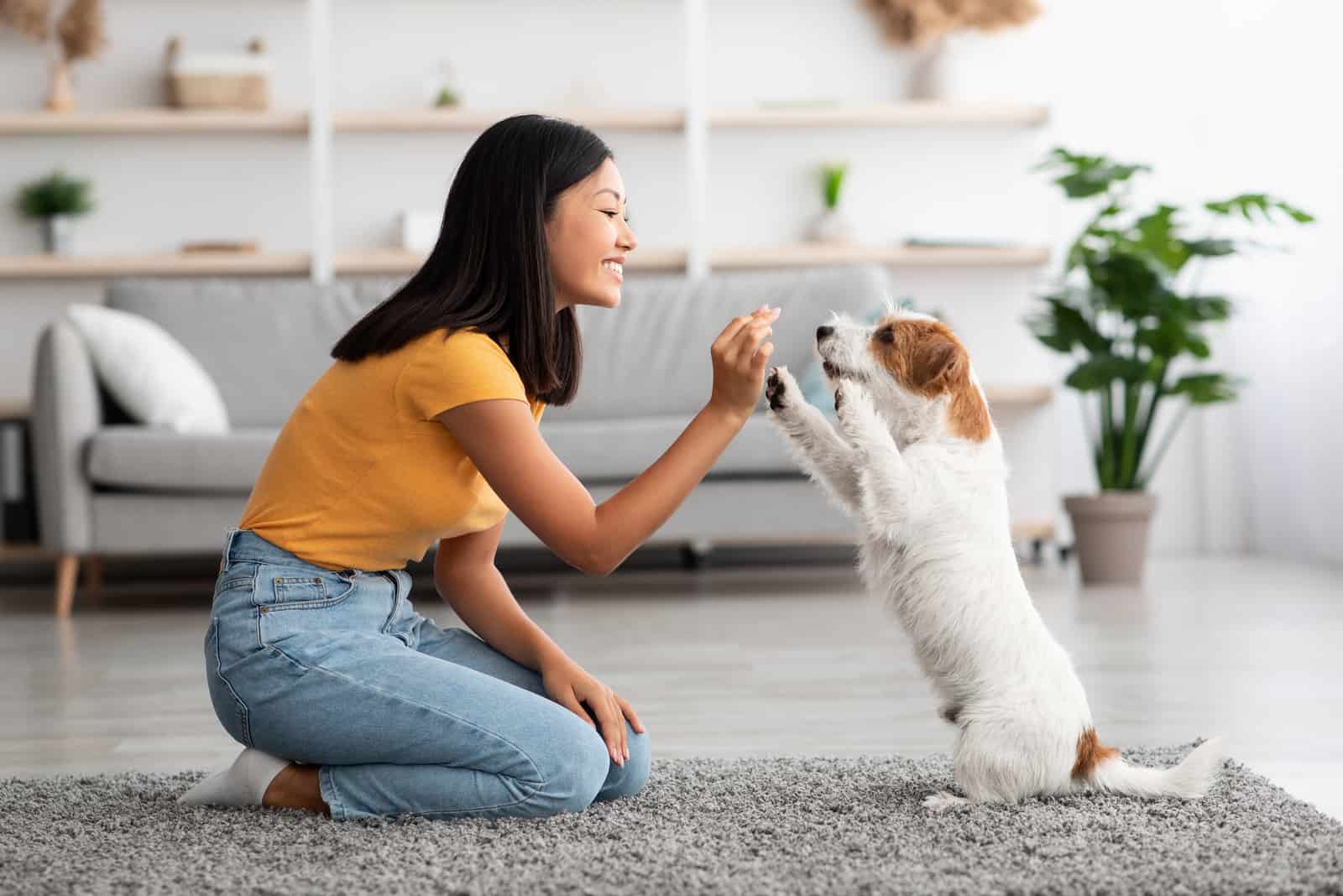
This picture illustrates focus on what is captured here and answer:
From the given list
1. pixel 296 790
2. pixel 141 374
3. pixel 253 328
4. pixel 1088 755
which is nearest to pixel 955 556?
pixel 1088 755

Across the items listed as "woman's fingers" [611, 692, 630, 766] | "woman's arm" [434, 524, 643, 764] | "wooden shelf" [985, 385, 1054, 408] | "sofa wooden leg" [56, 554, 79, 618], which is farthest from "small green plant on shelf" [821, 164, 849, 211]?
"woman's fingers" [611, 692, 630, 766]

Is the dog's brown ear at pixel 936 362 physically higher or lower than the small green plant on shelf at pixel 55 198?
lower

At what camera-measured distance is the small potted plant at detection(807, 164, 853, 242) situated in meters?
5.12

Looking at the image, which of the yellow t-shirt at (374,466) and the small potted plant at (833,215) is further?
the small potted plant at (833,215)

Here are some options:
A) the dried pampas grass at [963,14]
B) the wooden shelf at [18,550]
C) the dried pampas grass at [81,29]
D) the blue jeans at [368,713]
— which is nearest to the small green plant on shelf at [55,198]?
the dried pampas grass at [81,29]

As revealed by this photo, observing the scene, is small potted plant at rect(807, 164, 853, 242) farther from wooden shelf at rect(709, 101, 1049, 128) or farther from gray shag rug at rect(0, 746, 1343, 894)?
gray shag rug at rect(0, 746, 1343, 894)

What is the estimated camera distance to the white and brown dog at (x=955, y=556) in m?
1.62

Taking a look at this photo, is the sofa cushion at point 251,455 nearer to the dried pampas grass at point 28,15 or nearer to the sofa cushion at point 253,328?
the sofa cushion at point 253,328

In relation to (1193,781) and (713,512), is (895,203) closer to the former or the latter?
(713,512)

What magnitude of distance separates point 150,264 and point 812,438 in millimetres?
3809

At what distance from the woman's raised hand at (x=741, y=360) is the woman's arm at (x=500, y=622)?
42 centimetres

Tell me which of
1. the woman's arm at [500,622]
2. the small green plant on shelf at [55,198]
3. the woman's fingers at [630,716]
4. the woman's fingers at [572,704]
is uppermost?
the small green plant on shelf at [55,198]

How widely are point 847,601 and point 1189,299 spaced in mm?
1364

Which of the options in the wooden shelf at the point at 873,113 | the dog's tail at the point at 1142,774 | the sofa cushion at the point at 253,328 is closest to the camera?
the dog's tail at the point at 1142,774
